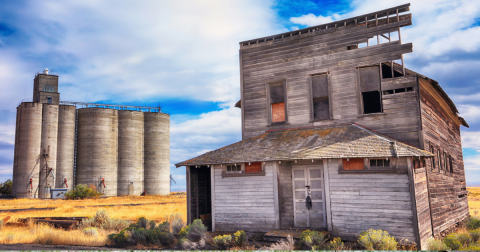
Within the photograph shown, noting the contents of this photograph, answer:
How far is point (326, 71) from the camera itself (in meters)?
16.7

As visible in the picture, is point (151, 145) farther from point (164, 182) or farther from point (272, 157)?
point (272, 157)

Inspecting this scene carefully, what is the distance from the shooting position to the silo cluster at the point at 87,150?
→ 49.0m

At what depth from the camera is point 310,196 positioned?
1434 centimetres

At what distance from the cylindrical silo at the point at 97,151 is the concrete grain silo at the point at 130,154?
3.59 ft

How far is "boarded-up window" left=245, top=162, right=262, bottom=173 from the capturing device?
1470 cm

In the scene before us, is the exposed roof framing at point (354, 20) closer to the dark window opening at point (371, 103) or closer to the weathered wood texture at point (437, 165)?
the weathered wood texture at point (437, 165)

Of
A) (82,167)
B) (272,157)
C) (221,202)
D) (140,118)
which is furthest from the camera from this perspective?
(140,118)

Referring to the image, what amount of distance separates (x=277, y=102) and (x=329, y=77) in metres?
2.95

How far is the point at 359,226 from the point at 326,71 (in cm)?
770

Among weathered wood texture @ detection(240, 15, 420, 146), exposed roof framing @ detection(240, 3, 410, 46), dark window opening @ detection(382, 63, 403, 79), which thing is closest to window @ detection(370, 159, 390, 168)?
weathered wood texture @ detection(240, 15, 420, 146)

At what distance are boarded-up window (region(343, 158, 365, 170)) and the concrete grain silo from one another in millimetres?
47356

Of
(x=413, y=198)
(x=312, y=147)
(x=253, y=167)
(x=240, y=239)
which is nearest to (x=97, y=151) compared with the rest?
(x=253, y=167)

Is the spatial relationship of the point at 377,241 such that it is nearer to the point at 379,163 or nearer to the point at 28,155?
the point at 379,163

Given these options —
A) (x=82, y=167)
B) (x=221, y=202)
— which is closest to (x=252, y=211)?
(x=221, y=202)
